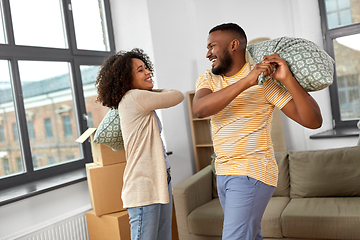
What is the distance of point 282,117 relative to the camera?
3855 mm

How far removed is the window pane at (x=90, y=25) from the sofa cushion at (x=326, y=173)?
2404 mm

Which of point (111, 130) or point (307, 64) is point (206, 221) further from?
point (307, 64)

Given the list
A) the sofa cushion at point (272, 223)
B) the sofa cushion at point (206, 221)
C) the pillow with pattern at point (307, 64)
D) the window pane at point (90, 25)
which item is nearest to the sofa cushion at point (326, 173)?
the sofa cushion at point (272, 223)

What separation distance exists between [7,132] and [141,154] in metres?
1.70

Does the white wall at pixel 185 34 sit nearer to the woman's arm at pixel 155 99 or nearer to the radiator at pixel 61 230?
the radiator at pixel 61 230

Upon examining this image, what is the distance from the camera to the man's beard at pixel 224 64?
55.7 inches

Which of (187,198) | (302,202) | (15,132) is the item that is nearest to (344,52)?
(302,202)

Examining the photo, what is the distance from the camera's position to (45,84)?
3211 mm

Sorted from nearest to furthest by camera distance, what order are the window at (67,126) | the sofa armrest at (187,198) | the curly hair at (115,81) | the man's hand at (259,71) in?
the man's hand at (259,71)
the curly hair at (115,81)
the sofa armrest at (187,198)
the window at (67,126)

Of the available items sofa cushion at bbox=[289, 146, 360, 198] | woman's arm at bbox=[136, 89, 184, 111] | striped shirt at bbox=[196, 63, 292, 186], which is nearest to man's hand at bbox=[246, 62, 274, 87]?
striped shirt at bbox=[196, 63, 292, 186]

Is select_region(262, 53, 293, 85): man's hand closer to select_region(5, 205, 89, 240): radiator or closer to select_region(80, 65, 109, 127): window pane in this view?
select_region(5, 205, 89, 240): radiator

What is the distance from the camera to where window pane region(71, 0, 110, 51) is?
11.7 feet

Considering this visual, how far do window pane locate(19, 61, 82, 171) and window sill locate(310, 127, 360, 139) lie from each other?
252cm

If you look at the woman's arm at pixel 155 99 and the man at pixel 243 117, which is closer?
the man at pixel 243 117
